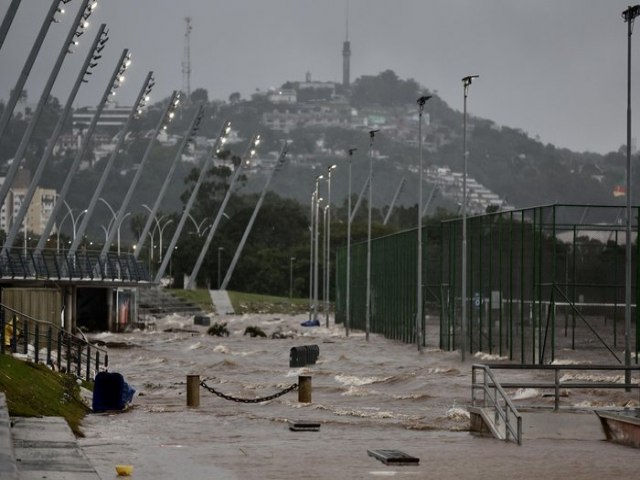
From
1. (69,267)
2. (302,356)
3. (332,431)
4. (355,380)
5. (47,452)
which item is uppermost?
(69,267)

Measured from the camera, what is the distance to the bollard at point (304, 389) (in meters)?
40.7

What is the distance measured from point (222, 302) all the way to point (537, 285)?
107 meters

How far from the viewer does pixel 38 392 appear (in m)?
32.4

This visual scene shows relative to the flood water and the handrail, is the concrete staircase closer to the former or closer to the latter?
the flood water

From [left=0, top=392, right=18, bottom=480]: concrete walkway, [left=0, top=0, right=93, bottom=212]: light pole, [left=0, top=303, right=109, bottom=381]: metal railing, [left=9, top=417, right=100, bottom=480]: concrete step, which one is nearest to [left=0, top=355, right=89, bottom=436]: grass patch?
[left=9, top=417, right=100, bottom=480]: concrete step

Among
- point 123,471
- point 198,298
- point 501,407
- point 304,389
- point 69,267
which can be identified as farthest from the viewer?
point 198,298

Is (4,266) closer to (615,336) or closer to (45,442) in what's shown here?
(615,336)

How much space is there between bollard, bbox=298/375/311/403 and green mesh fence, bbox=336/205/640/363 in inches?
379

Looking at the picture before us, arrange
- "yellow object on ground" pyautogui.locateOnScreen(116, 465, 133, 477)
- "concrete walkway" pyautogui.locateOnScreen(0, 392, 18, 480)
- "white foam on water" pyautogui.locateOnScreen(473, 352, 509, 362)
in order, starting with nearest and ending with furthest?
"concrete walkway" pyautogui.locateOnScreen(0, 392, 18, 480) < "yellow object on ground" pyautogui.locateOnScreen(116, 465, 133, 477) < "white foam on water" pyautogui.locateOnScreen(473, 352, 509, 362)

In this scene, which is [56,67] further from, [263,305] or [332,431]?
[263,305]

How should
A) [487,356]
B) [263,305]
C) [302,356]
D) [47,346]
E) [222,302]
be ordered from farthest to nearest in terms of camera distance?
1. [263,305]
2. [222,302]
3. [302,356]
4. [487,356]
5. [47,346]

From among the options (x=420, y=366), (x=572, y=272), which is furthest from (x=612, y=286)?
(x=420, y=366)

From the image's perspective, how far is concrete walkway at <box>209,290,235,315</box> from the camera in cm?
15455

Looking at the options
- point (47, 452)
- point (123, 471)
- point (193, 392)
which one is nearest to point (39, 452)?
point (47, 452)
